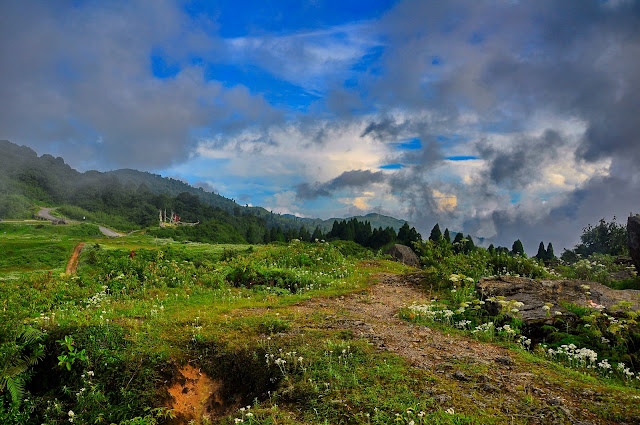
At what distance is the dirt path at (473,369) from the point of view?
493 centimetres

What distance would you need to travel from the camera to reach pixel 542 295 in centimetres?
1041

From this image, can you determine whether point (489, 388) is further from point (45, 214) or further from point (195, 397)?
point (45, 214)

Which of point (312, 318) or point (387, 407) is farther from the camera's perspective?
point (312, 318)

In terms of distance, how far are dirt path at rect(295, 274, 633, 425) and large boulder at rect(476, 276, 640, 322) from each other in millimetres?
2328

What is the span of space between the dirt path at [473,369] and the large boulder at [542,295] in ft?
7.64

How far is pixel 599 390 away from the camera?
5.43m

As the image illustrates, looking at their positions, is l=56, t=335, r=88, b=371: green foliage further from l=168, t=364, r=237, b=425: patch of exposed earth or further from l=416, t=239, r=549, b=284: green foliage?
l=416, t=239, r=549, b=284: green foliage

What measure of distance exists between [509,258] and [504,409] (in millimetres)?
13868

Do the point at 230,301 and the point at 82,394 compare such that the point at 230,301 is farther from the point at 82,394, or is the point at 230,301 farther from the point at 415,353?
the point at 415,353

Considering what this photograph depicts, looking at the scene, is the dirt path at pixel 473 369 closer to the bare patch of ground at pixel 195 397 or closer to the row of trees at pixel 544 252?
the bare patch of ground at pixel 195 397

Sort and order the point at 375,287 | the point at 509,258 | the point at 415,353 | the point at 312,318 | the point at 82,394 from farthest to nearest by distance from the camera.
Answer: the point at 509,258
the point at 375,287
the point at 312,318
the point at 415,353
the point at 82,394

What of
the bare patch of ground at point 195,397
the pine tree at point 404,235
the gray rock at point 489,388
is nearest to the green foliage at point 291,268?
the bare patch of ground at point 195,397

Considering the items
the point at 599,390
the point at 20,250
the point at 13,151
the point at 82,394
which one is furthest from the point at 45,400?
the point at 13,151

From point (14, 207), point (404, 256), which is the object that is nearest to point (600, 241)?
point (404, 256)
